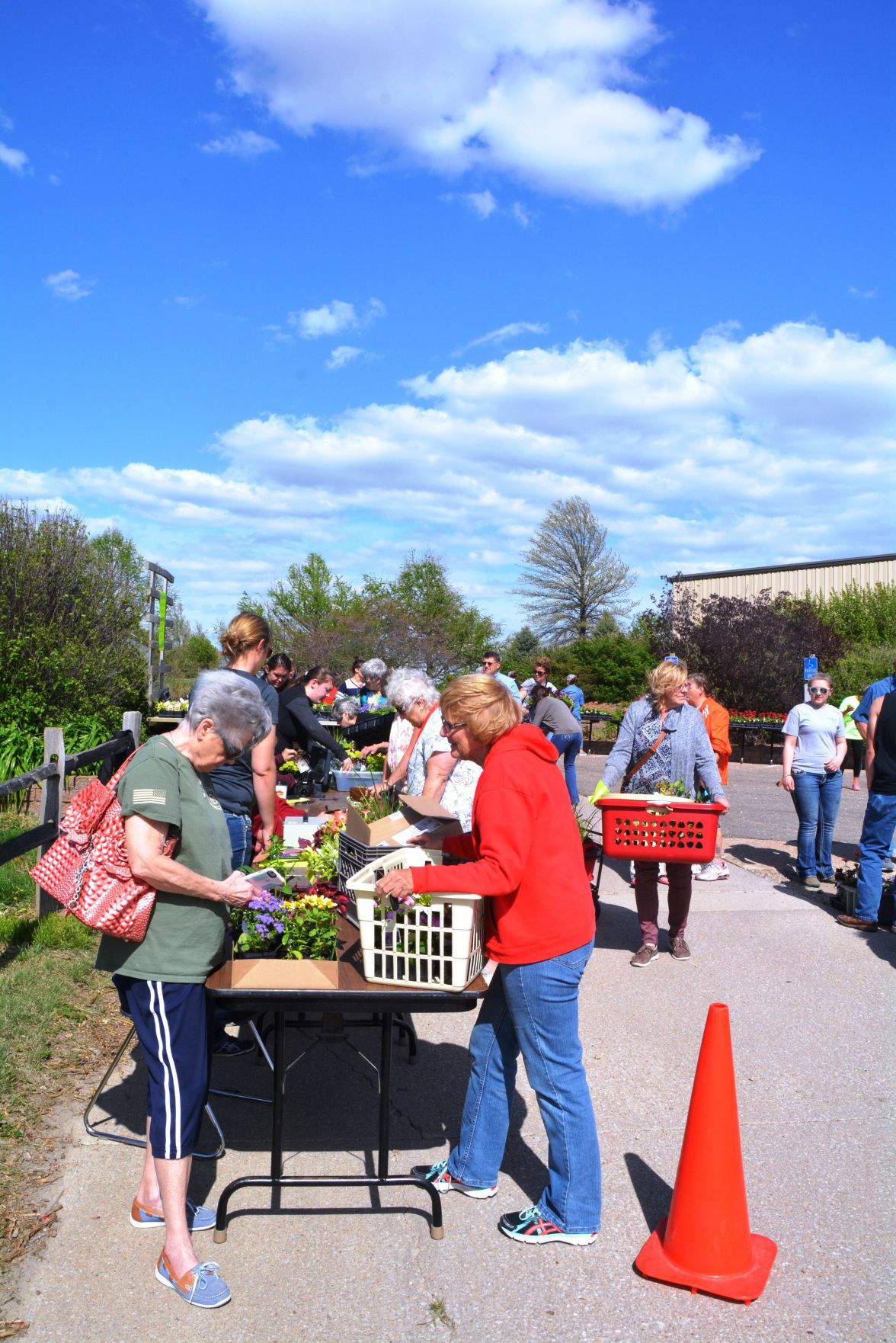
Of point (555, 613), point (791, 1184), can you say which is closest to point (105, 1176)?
point (791, 1184)

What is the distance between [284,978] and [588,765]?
712 inches

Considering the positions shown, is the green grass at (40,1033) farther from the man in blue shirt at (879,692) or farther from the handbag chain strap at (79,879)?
the man in blue shirt at (879,692)

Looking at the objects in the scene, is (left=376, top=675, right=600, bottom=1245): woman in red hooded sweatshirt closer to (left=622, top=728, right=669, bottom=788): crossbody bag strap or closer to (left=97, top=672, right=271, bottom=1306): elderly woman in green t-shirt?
(left=97, top=672, right=271, bottom=1306): elderly woman in green t-shirt

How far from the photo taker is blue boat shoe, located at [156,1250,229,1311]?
3.15m

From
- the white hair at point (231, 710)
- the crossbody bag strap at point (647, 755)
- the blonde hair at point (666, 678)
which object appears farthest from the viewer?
the crossbody bag strap at point (647, 755)

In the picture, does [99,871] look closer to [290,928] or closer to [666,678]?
[290,928]

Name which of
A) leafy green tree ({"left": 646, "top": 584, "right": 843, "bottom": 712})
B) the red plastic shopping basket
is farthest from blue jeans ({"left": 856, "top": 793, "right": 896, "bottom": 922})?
leafy green tree ({"left": 646, "top": 584, "right": 843, "bottom": 712})

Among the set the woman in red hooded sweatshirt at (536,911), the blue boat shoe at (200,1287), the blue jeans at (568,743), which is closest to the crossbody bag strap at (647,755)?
the woman in red hooded sweatshirt at (536,911)

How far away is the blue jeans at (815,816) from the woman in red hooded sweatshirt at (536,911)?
6.24m

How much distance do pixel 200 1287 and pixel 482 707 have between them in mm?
1978

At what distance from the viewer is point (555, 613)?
54562 mm

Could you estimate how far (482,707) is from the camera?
3.57 metres

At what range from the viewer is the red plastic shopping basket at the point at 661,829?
621cm

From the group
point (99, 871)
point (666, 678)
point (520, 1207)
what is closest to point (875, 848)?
point (666, 678)
